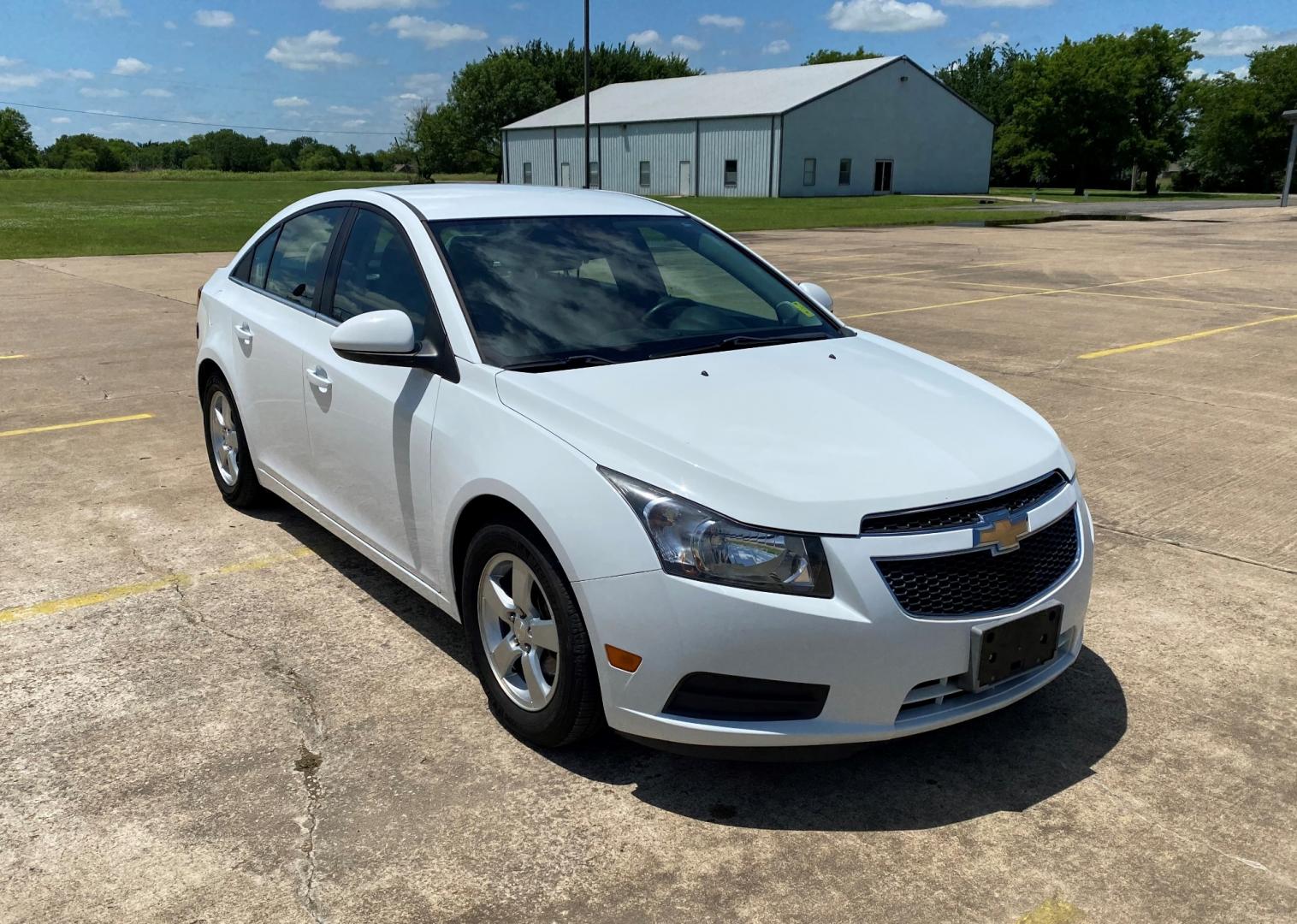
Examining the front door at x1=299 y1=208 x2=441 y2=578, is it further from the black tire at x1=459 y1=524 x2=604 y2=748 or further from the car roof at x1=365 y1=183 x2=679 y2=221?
the black tire at x1=459 y1=524 x2=604 y2=748

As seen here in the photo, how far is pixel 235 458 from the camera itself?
17.8ft

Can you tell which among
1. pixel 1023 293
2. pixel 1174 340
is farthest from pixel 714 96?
pixel 1174 340

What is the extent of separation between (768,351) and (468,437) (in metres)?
1.17

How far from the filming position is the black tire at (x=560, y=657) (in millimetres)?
2994

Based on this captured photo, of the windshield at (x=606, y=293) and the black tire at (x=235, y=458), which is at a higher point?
the windshield at (x=606, y=293)

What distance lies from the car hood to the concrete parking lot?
0.90m

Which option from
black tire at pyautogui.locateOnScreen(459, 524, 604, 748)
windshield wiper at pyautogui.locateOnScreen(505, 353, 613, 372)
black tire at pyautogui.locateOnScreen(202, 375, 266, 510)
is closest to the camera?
black tire at pyautogui.locateOnScreen(459, 524, 604, 748)

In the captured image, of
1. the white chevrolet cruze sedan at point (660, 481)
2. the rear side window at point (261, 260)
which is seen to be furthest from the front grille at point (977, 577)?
the rear side window at point (261, 260)

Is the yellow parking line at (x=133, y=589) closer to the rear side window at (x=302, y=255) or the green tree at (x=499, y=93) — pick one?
the rear side window at (x=302, y=255)

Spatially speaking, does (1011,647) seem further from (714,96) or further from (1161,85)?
(1161,85)

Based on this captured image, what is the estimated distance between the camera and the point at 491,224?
4105mm

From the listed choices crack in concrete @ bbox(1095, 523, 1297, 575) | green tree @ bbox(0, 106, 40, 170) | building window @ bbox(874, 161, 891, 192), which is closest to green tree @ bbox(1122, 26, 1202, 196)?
building window @ bbox(874, 161, 891, 192)

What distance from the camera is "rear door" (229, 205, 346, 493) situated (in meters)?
4.50

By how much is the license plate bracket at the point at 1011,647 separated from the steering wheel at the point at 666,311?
5.46 feet
